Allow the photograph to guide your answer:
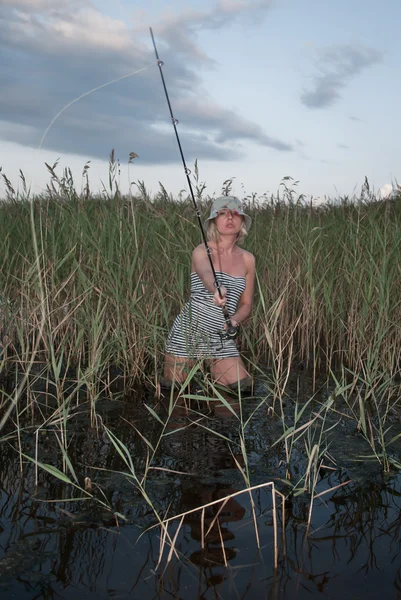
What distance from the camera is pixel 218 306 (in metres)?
3.75

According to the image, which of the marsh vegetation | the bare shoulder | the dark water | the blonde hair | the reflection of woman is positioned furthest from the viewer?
the blonde hair

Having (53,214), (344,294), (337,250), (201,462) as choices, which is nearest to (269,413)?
(201,462)

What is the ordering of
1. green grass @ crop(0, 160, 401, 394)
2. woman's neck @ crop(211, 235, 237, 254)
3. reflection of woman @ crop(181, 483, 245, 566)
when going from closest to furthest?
reflection of woman @ crop(181, 483, 245, 566) → green grass @ crop(0, 160, 401, 394) → woman's neck @ crop(211, 235, 237, 254)

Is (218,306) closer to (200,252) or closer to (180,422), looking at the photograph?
(200,252)

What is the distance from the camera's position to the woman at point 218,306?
3627mm

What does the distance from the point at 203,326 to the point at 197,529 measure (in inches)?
72.1

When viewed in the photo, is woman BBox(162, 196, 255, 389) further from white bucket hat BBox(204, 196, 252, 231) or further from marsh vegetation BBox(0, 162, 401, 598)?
marsh vegetation BBox(0, 162, 401, 598)

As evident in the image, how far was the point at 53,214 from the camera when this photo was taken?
4.38 meters

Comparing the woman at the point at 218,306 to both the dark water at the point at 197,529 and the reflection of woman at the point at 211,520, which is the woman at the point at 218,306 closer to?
the dark water at the point at 197,529

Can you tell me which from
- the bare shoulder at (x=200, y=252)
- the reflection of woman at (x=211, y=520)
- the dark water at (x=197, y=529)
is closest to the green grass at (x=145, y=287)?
the bare shoulder at (x=200, y=252)

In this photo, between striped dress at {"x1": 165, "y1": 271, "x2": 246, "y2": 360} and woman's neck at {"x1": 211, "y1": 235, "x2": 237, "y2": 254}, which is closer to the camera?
striped dress at {"x1": 165, "y1": 271, "x2": 246, "y2": 360}

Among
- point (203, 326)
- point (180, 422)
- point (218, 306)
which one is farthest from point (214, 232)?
point (180, 422)

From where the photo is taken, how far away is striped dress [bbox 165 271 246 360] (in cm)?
356

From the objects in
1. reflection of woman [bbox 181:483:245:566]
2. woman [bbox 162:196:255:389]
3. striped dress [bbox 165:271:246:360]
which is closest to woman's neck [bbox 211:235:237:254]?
woman [bbox 162:196:255:389]
